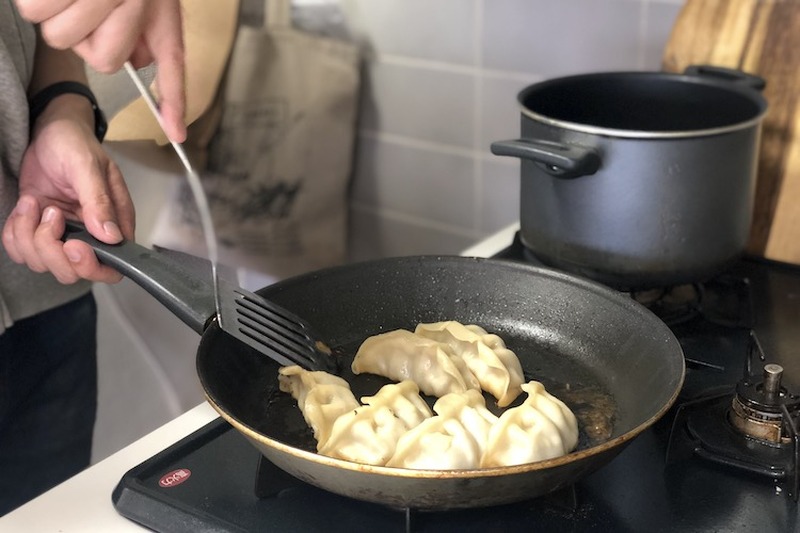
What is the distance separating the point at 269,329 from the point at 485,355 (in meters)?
0.17

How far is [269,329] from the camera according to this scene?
29.5 inches

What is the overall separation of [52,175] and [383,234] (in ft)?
2.65

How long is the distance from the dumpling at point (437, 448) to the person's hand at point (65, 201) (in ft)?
1.00

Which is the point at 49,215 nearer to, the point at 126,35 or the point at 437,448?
the point at 126,35

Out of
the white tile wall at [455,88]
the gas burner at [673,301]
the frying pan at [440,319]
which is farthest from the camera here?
the white tile wall at [455,88]

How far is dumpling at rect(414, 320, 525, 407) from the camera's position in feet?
2.49

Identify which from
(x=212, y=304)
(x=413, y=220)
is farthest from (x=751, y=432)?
(x=413, y=220)

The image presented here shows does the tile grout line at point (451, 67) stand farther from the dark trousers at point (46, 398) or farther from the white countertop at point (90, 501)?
the white countertop at point (90, 501)

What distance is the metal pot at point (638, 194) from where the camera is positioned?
81 cm

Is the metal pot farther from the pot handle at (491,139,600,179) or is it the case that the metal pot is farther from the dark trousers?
the dark trousers

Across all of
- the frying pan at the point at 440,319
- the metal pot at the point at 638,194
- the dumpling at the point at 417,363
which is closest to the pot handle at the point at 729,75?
the metal pot at the point at 638,194

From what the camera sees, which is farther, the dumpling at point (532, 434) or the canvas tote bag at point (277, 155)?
the canvas tote bag at point (277, 155)

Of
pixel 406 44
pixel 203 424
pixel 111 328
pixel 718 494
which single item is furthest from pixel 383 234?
pixel 718 494

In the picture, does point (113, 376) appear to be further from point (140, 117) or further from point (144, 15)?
point (144, 15)
